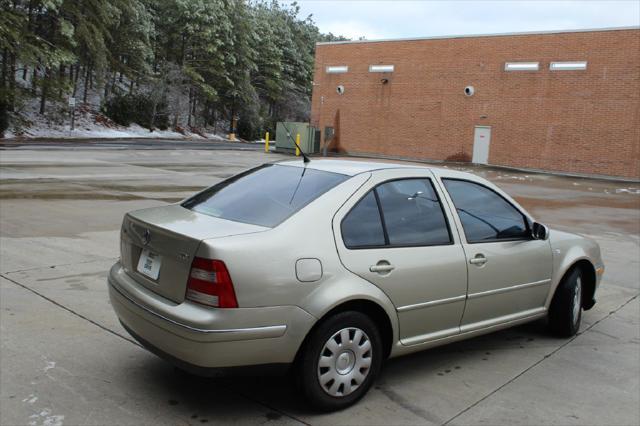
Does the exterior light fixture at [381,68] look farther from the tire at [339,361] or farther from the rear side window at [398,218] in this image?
the tire at [339,361]

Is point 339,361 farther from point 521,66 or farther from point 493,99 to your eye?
point 493,99

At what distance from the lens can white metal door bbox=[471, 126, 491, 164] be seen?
3238cm

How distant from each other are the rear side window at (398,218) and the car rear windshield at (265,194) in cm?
27

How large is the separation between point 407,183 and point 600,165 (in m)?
27.9

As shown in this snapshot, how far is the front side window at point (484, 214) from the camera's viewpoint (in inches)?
176

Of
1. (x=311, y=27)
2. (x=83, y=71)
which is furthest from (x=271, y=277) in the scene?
(x=311, y=27)

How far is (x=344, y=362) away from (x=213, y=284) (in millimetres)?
964

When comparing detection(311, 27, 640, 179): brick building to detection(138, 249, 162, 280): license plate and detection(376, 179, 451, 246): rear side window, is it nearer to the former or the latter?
detection(376, 179, 451, 246): rear side window

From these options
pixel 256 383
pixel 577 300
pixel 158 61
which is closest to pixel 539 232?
pixel 577 300

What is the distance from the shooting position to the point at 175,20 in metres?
47.4

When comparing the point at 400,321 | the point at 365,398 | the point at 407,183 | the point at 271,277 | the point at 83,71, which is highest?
the point at 83,71

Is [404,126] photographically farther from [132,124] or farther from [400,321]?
[400,321]

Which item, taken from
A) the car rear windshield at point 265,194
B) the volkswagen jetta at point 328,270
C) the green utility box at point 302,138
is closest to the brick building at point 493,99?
the green utility box at point 302,138

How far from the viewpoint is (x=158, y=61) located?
5219 cm
